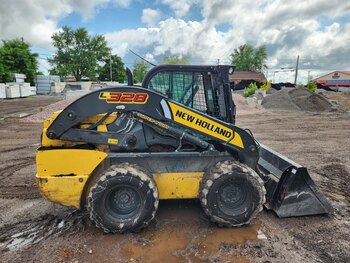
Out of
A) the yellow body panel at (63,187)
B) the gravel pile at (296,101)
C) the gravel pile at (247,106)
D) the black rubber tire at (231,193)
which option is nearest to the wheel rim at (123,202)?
the yellow body panel at (63,187)

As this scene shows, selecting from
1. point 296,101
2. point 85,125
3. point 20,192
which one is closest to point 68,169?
point 85,125

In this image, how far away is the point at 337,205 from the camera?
471 cm

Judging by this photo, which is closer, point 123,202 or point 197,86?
point 123,202

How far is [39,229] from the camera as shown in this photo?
399cm

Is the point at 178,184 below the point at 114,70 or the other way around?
below

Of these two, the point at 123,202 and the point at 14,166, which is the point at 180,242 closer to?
the point at 123,202

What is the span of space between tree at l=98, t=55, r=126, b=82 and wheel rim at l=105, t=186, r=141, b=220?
2499 inches

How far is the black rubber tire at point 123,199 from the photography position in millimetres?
3662

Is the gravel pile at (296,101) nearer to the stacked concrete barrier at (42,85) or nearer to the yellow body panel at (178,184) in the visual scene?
the yellow body panel at (178,184)

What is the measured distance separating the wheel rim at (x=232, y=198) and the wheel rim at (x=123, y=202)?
107 cm

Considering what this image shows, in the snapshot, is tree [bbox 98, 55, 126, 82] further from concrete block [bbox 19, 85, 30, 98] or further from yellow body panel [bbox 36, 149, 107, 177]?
yellow body panel [bbox 36, 149, 107, 177]

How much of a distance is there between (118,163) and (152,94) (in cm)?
100

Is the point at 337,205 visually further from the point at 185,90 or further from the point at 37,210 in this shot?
the point at 37,210

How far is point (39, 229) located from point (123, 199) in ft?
3.98
